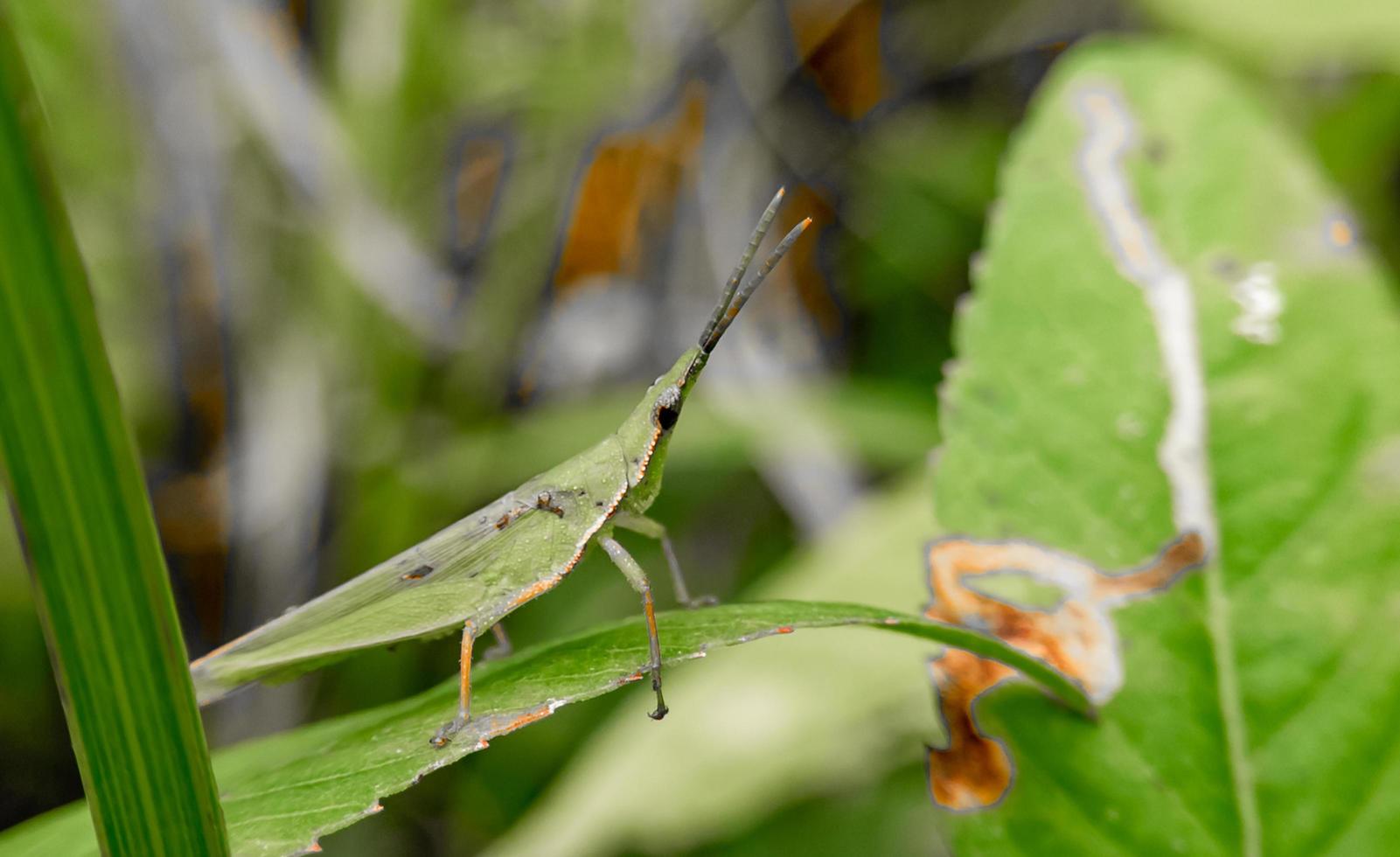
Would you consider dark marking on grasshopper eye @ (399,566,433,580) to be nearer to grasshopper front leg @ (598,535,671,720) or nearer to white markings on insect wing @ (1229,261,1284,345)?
grasshopper front leg @ (598,535,671,720)

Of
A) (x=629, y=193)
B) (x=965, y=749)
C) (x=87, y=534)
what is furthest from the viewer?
A: (x=629, y=193)

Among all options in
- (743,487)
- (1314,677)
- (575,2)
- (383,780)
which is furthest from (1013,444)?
(575,2)

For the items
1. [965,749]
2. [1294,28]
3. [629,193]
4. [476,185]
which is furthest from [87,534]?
[476,185]

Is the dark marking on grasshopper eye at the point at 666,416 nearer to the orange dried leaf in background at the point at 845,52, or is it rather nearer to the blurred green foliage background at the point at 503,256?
the blurred green foliage background at the point at 503,256

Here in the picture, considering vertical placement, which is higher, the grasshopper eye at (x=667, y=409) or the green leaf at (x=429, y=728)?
the grasshopper eye at (x=667, y=409)

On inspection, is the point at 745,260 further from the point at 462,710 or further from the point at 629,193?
the point at 629,193

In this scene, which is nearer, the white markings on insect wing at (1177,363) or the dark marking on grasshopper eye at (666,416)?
the white markings on insect wing at (1177,363)

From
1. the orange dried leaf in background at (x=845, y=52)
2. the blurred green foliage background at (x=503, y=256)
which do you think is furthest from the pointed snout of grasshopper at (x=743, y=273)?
the orange dried leaf in background at (x=845, y=52)

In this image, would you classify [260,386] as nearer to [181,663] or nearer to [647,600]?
[647,600]
